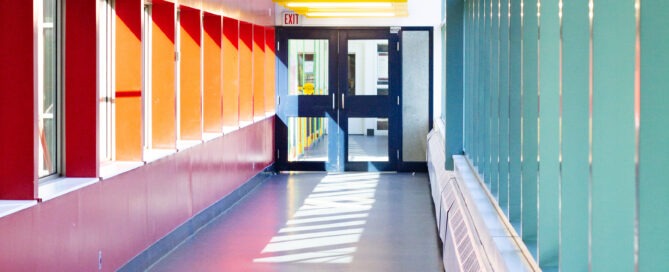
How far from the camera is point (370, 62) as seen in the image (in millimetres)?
14984

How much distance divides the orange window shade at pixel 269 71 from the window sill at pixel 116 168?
730 cm

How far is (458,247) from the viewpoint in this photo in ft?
19.3

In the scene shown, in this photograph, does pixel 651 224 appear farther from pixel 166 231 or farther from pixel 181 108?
pixel 181 108

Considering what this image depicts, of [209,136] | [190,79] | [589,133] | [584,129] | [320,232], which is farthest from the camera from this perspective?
[209,136]

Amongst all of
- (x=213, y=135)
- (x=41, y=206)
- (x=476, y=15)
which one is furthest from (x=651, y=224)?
(x=213, y=135)

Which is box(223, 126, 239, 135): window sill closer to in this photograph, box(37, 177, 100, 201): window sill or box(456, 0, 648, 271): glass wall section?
box(37, 177, 100, 201): window sill

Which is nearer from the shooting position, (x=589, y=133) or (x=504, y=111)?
(x=589, y=133)

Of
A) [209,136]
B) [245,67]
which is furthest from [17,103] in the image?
[245,67]

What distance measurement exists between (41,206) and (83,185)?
77cm

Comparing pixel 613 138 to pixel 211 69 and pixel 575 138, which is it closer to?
pixel 575 138

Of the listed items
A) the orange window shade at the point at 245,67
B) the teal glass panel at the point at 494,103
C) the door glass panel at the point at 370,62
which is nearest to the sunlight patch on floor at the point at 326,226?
the orange window shade at the point at 245,67

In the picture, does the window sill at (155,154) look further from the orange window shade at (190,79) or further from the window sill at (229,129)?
the window sill at (229,129)

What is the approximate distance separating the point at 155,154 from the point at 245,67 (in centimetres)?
481

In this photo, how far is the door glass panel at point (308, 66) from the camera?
1543 cm
